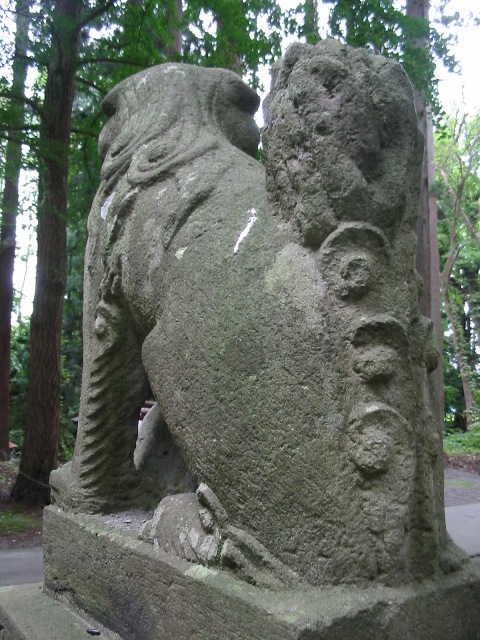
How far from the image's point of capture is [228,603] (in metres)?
1.40

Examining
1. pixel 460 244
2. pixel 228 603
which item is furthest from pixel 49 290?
pixel 460 244

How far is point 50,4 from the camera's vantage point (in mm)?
5645

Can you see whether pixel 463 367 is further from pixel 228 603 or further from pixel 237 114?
pixel 228 603

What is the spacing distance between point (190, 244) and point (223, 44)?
438cm

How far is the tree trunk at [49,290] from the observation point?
563 centimetres

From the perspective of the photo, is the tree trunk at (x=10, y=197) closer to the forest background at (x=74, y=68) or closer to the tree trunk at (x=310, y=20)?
the forest background at (x=74, y=68)

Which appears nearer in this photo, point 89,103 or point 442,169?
point 89,103

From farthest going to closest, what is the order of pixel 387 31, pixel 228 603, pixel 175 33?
pixel 175 33, pixel 387 31, pixel 228 603

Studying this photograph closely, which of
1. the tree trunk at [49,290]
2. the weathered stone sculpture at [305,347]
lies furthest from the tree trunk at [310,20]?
the weathered stone sculpture at [305,347]

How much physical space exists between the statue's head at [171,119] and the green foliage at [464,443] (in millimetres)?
8888

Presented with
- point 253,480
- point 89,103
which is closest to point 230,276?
point 253,480

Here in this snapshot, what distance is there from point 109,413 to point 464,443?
10.4 meters

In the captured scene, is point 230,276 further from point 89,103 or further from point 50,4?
point 89,103

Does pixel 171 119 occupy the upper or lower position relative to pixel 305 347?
upper
